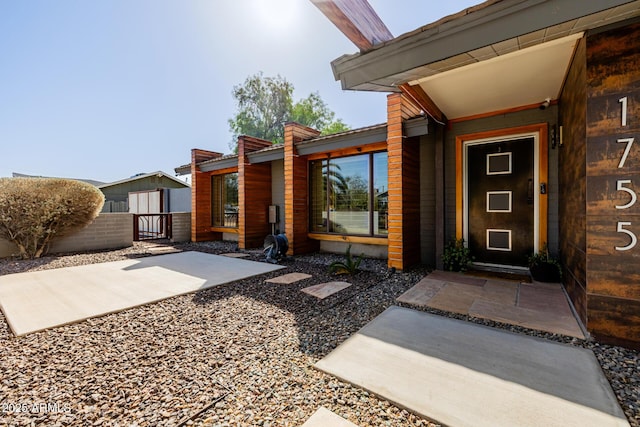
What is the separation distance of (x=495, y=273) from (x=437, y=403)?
12.4ft

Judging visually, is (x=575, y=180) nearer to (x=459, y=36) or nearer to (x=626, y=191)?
(x=626, y=191)

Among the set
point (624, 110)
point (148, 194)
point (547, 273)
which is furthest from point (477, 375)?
point (148, 194)

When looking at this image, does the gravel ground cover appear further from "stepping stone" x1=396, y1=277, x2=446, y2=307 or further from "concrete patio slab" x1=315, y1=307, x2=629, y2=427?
"stepping stone" x1=396, y1=277, x2=446, y2=307

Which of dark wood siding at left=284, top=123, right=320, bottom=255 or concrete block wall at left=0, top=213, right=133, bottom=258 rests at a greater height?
dark wood siding at left=284, top=123, right=320, bottom=255

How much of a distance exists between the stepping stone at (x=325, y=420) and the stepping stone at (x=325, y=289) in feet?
6.77

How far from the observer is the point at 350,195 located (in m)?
6.29

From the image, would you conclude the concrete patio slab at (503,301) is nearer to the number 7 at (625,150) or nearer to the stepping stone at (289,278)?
the number 7 at (625,150)

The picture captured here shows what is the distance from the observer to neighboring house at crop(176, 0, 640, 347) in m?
2.20

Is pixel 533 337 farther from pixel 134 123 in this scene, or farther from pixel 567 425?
pixel 134 123

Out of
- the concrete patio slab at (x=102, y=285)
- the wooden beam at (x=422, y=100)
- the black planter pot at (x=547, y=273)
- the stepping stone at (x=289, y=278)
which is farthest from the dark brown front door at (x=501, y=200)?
the concrete patio slab at (x=102, y=285)

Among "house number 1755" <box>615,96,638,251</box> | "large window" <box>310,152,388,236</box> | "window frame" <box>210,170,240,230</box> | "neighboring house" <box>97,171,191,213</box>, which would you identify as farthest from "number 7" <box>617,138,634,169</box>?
"neighboring house" <box>97,171,191,213</box>

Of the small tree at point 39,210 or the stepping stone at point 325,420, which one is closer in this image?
the stepping stone at point 325,420

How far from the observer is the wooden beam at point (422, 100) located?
138 inches

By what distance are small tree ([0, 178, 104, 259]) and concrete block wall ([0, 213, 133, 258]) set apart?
337 millimetres
